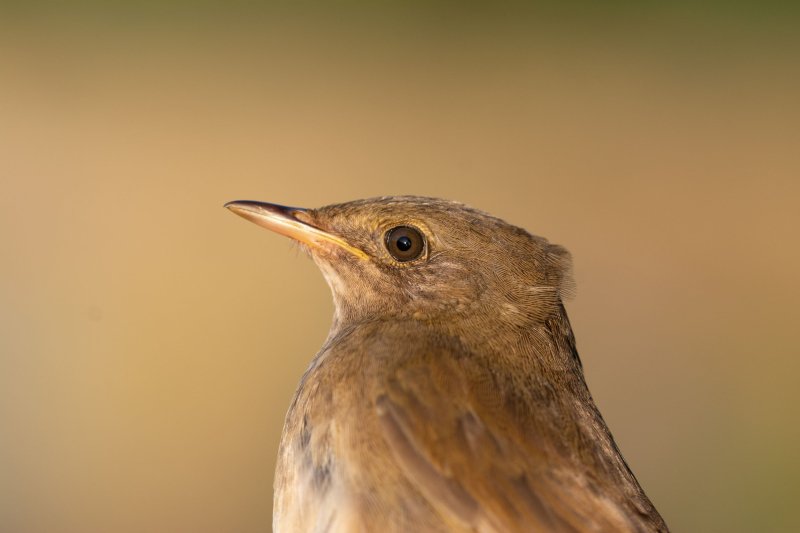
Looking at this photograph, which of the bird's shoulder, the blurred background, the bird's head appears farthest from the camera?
the blurred background

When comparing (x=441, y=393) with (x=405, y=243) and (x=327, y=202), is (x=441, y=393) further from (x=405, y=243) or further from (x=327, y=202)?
(x=327, y=202)

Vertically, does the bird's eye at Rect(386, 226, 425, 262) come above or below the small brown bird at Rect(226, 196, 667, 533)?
above

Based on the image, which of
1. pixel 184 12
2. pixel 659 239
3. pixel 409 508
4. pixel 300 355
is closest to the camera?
pixel 409 508

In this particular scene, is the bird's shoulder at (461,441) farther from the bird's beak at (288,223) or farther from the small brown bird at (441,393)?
the bird's beak at (288,223)

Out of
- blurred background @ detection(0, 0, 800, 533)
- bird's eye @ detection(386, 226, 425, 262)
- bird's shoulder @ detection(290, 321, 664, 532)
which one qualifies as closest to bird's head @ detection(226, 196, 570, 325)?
bird's eye @ detection(386, 226, 425, 262)

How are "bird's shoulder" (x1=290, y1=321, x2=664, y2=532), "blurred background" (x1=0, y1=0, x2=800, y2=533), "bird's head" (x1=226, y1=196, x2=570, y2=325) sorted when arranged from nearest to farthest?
"bird's shoulder" (x1=290, y1=321, x2=664, y2=532) < "bird's head" (x1=226, y1=196, x2=570, y2=325) < "blurred background" (x1=0, y1=0, x2=800, y2=533)

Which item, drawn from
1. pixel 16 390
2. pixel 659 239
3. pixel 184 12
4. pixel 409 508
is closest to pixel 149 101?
pixel 184 12

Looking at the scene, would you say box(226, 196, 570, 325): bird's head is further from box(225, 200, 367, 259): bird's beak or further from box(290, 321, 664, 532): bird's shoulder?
box(290, 321, 664, 532): bird's shoulder

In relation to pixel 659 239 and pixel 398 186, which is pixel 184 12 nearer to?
pixel 398 186
